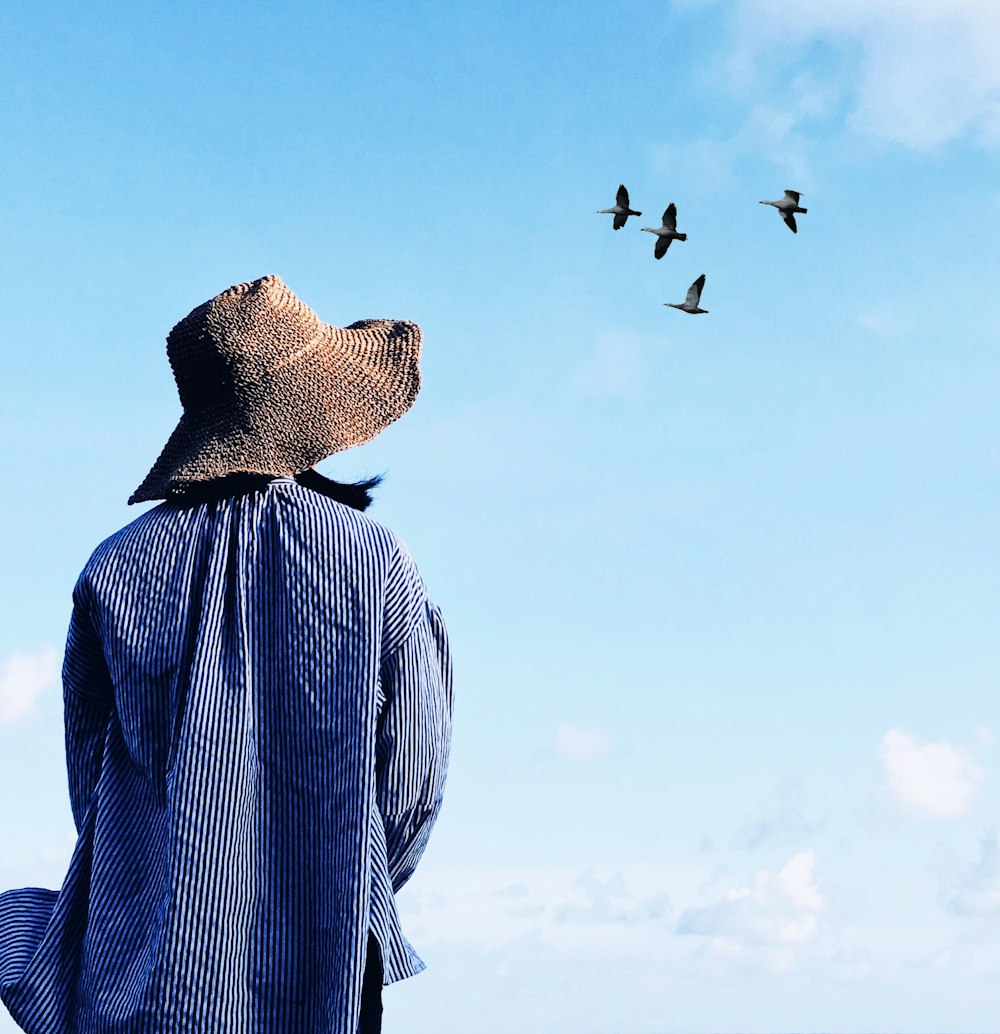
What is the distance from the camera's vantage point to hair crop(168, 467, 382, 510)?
4.04 metres

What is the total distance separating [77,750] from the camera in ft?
13.5

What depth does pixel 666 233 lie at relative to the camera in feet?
21.3

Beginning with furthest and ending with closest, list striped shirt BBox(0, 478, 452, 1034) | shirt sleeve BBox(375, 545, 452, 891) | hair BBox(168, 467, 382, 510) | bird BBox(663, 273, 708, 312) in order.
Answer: bird BBox(663, 273, 708, 312) < hair BBox(168, 467, 382, 510) < shirt sleeve BBox(375, 545, 452, 891) < striped shirt BBox(0, 478, 452, 1034)

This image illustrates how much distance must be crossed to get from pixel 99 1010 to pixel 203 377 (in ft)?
5.44

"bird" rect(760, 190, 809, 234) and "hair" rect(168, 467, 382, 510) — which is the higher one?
"bird" rect(760, 190, 809, 234)

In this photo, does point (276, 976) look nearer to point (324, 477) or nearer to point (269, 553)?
point (269, 553)

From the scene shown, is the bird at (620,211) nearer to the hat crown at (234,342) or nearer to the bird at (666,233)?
the bird at (666,233)

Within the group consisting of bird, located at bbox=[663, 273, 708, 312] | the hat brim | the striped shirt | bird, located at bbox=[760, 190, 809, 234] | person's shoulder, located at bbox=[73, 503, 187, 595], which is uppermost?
bird, located at bbox=[760, 190, 809, 234]

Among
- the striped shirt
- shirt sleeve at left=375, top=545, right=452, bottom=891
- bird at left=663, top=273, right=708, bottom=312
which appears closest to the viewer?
the striped shirt

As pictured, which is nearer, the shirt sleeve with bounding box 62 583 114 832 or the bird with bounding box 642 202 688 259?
the shirt sleeve with bounding box 62 583 114 832

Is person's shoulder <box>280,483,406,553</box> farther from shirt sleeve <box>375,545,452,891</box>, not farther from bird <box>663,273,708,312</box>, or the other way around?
bird <box>663,273,708,312</box>

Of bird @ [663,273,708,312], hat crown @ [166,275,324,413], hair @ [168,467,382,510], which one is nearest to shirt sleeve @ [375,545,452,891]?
hair @ [168,467,382,510]

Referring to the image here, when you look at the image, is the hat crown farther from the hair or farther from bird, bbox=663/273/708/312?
bird, bbox=663/273/708/312

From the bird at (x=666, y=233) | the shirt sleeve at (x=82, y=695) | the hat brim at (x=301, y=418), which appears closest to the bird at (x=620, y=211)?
the bird at (x=666, y=233)
